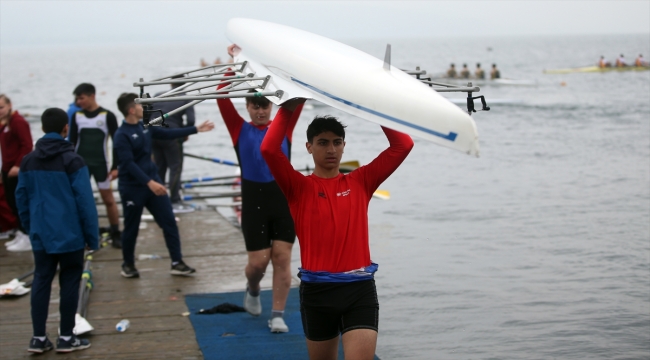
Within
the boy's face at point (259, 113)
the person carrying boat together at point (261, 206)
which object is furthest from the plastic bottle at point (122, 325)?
the boy's face at point (259, 113)

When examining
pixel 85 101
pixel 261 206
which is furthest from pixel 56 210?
pixel 85 101

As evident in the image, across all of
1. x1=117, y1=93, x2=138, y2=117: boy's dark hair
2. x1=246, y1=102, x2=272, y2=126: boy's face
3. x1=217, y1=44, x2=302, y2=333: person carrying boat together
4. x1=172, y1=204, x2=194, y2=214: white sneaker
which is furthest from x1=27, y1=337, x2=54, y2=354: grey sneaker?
x1=172, y1=204, x2=194, y2=214: white sneaker

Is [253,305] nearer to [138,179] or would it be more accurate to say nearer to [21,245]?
[138,179]

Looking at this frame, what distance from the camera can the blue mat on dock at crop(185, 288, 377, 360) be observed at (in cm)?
666

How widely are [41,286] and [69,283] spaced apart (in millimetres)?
235

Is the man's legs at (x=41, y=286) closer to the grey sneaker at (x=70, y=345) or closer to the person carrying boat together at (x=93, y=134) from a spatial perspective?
the grey sneaker at (x=70, y=345)

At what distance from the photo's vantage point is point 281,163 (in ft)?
15.4

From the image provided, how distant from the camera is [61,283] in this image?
654 centimetres

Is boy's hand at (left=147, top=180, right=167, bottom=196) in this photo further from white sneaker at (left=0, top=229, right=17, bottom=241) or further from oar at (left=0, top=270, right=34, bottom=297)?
white sneaker at (left=0, top=229, right=17, bottom=241)

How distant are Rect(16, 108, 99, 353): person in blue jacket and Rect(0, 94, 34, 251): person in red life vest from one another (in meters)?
3.59

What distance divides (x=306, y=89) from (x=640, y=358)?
5.40m

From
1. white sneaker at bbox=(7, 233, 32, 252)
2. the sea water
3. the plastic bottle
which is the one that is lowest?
the sea water

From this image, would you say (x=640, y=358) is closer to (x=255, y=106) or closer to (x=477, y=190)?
(x=255, y=106)

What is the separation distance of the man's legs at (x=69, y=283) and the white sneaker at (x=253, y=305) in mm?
1686
